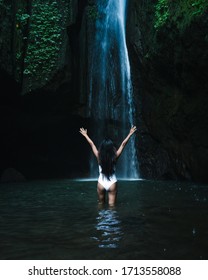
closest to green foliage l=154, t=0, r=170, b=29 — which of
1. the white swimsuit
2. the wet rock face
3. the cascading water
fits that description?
the wet rock face

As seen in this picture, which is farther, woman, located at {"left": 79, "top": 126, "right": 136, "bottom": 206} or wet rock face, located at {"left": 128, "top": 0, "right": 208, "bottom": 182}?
wet rock face, located at {"left": 128, "top": 0, "right": 208, "bottom": 182}

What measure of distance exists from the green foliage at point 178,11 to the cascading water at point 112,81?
4528 millimetres

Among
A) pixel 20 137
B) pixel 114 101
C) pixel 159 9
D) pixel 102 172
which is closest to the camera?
pixel 102 172

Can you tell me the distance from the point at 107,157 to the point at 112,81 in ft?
38.4

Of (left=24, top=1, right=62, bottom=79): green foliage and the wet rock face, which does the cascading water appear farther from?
(left=24, top=1, right=62, bottom=79): green foliage

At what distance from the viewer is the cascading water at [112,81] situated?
17.6 m

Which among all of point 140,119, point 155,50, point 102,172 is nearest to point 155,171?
point 140,119

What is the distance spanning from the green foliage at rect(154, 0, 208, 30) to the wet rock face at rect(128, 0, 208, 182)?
23cm

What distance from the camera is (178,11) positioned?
12117 millimetres

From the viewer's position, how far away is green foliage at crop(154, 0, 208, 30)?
36.7ft

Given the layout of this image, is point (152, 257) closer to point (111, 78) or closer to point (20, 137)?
point (111, 78)

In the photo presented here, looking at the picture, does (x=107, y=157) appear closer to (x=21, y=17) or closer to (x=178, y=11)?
(x=178, y=11)

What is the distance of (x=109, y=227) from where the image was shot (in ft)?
15.9

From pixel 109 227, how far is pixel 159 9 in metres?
10.4
